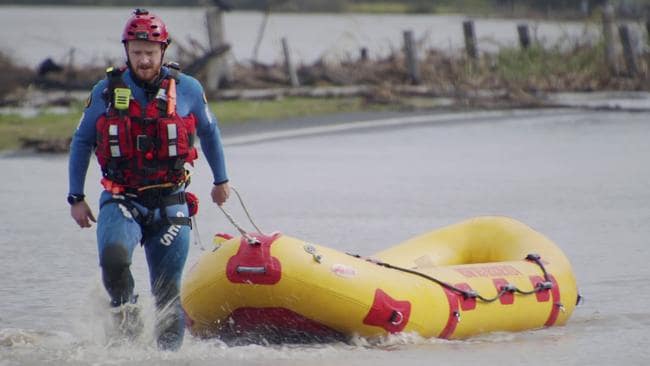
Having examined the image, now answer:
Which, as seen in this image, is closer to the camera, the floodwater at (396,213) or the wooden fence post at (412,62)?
the floodwater at (396,213)

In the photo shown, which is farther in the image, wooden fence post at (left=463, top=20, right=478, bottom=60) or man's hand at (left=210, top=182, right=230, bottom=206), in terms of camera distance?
wooden fence post at (left=463, top=20, right=478, bottom=60)

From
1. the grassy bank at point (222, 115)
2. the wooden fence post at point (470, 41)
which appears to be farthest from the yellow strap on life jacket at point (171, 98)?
the wooden fence post at point (470, 41)

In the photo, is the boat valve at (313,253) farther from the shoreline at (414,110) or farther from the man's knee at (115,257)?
the shoreline at (414,110)

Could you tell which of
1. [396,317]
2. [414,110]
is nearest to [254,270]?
[396,317]

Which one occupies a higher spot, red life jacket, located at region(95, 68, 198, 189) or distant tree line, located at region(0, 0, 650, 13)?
red life jacket, located at region(95, 68, 198, 189)

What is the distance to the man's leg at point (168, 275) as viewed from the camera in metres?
7.93

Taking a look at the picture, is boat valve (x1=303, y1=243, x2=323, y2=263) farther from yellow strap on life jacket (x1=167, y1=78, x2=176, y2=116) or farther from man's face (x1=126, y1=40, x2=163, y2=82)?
man's face (x1=126, y1=40, x2=163, y2=82)

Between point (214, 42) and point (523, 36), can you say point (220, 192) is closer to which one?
point (214, 42)

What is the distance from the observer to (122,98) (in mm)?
7730

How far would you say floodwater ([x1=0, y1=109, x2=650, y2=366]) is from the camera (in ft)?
27.8

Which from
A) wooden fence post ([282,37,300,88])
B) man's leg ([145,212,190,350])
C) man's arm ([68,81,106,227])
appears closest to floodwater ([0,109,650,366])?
man's leg ([145,212,190,350])

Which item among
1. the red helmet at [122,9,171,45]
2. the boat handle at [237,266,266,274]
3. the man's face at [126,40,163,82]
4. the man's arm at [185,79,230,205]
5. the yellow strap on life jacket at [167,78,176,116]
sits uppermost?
the red helmet at [122,9,171,45]

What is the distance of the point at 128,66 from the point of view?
789cm

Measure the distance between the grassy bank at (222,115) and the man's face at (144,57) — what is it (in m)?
10.7
